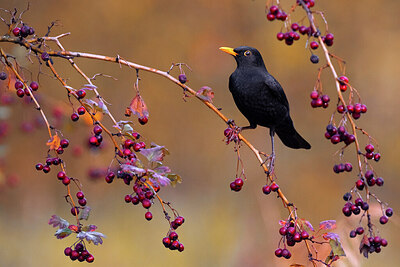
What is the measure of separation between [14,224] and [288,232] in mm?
3620

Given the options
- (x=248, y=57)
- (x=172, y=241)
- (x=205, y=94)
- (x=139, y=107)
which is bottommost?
(x=172, y=241)

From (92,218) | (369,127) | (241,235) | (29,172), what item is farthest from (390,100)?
(29,172)

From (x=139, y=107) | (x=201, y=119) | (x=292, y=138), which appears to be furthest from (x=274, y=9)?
(x=201, y=119)

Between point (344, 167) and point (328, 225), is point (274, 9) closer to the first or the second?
point (344, 167)

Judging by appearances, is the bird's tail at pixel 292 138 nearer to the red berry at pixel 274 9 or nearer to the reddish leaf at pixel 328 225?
the reddish leaf at pixel 328 225

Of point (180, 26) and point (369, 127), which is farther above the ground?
point (180, 26)

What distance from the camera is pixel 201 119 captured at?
5953 millimetres

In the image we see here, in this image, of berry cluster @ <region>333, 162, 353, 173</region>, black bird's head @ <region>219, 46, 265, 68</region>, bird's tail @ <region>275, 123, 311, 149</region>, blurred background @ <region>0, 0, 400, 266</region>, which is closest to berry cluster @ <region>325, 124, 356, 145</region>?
berry cluster @ <region>333, 162, 353, 173</region>

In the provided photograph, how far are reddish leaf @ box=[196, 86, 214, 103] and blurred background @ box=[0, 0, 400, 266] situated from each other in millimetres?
2758

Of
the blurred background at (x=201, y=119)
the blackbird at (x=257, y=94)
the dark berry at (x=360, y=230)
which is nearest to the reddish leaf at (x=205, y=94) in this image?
the dark berry at (x=360, y=230)

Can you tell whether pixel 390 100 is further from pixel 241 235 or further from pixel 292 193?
pixel 241 235

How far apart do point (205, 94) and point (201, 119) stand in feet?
13.3

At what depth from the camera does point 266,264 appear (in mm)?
4156

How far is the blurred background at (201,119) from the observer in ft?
16.2
